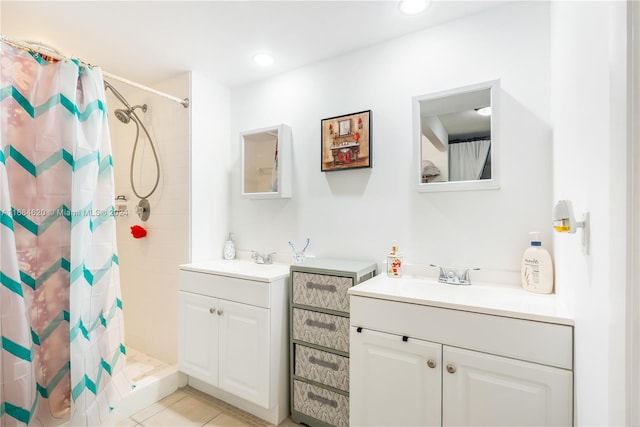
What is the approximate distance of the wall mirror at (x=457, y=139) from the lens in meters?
1.49

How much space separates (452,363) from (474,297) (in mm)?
292

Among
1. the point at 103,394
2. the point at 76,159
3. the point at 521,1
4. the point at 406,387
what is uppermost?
the point at 521,1

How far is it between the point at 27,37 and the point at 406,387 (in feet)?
9.38

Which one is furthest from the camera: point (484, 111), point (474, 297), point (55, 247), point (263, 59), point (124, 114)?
point (124, 114)

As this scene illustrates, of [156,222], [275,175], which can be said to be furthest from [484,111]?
[156,222]

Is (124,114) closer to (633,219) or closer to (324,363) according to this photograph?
(324,363)

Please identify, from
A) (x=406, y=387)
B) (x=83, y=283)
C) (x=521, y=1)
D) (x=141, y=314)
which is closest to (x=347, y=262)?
(x=406, y=387)

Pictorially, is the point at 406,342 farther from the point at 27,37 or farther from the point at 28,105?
the point at 27,37

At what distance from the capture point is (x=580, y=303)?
34.4 inches

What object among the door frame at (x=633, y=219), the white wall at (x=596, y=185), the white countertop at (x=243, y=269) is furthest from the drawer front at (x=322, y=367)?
the door frame at (x=633, y=219)

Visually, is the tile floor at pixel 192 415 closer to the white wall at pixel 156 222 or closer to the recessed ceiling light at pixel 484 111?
the white wall at pixel 156 222

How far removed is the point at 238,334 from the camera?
1.76 meters

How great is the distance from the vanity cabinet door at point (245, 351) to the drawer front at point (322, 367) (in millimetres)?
192

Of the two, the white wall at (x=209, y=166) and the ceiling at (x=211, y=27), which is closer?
the ceiling at (x=211, y=27)
